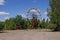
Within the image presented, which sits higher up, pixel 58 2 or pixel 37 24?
pixel 58 2

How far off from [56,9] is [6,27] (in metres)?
15.4

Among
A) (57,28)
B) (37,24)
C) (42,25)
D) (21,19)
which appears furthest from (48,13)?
(21,19)

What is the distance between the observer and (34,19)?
Answer: 125ft

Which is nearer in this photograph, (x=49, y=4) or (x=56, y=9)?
(x=56, y=9)

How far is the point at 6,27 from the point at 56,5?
15.3m

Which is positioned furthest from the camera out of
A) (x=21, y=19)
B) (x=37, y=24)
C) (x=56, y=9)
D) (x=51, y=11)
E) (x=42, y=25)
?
(x=21, y=19)

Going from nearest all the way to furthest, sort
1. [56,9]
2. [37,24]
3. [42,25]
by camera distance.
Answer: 1. [56,9]
2. [37,24]
3. [42,25]

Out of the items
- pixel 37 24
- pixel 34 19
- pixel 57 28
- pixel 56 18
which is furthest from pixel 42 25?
pixel 56 18

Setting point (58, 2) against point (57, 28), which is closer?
point (58, 2)

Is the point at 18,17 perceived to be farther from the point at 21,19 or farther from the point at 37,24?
the point at 37,24

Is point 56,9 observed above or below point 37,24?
above

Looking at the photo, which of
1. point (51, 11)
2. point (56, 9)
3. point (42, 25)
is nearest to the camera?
point (56, 9)

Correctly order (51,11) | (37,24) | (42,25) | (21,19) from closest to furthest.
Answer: (51,11), (37,24), (42,25), (21,19)

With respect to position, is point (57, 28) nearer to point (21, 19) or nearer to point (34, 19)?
point (34, 19)
